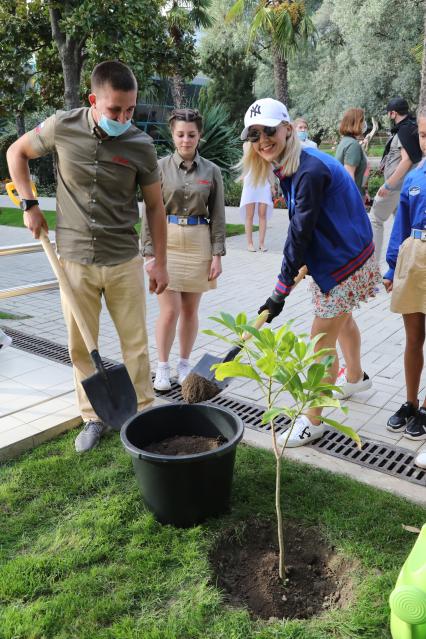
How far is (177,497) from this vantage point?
8.34 ft

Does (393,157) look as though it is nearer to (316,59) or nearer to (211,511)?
(211,511)

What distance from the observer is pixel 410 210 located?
323 cm

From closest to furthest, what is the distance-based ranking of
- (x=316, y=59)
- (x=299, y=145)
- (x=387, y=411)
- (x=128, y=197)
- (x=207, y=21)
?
(x=299, y=145)
(x=128, y=197)
(x=387, y=411)
(x=207, y=21)
(x=316, y=59)

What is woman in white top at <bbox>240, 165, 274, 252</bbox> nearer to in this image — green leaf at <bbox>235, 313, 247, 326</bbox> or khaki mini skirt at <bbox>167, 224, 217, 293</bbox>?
khaki mini skirt at <bbox>167, 224, 217, 293</bbox>

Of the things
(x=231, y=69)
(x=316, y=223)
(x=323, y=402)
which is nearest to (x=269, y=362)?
(x=323, y=402)

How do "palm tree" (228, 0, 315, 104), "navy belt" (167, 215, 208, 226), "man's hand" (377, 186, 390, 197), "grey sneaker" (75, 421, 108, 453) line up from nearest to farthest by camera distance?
"grey sneaker" (75, 421, 108, 453), "navy belt" (167, 215, 208, 226), "man's hand" (377, 186, 390, 197), "palm tree" (228, 0, 315, 104)

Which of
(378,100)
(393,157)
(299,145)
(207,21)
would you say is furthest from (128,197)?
(378,100)

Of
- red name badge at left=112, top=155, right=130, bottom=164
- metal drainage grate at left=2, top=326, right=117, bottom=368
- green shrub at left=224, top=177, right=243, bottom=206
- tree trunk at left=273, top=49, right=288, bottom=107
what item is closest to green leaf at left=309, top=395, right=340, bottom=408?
red name badge at left=112, top=155, right=130, bottom=164

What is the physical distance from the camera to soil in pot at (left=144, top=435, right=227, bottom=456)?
111 inches

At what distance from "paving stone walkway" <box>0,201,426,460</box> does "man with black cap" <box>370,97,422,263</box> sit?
1109 millimetres

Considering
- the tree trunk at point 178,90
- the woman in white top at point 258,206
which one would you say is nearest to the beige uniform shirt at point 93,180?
the woman in white top at point 258,206

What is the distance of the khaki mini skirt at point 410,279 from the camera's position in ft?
→ 10.5

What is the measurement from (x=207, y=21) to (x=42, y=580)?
20.0 meters

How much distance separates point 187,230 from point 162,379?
3.82 ft
